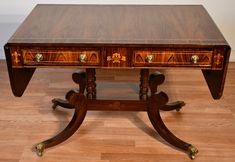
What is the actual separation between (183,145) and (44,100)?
1.07 metres

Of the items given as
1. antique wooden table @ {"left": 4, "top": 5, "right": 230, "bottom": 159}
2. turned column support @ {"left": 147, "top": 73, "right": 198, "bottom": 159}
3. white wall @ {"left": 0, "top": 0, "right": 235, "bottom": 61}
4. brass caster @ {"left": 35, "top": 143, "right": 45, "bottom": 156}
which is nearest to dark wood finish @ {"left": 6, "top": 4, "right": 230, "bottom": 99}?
antique wooden table @ {"left": 4, "top": 5, "right": 230, "bottom": 159}

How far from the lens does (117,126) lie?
211cm

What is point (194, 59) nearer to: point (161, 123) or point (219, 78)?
point (219, 78)

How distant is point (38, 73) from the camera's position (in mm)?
2783

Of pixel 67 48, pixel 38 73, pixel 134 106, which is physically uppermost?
pixel 67 48

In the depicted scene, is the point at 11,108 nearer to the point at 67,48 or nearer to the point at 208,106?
the point at 67,48

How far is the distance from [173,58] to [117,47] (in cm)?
27

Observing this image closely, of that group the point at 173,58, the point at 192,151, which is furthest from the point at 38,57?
the point at 192,151

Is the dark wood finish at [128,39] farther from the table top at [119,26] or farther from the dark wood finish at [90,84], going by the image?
the dark wood finish at [90,84]

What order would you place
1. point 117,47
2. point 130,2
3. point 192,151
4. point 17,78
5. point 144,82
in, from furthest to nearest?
point 130,2 < point 144,82 < point 192,151 < point 17,78 < point 117,47

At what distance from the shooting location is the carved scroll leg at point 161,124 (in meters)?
1.81

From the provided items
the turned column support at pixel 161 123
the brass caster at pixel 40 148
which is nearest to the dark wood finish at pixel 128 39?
the turned column support at pixel 161 123

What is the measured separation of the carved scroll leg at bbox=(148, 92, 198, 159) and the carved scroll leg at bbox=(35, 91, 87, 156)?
38 centimetres

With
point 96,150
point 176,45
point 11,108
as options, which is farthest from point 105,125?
point 176,45
